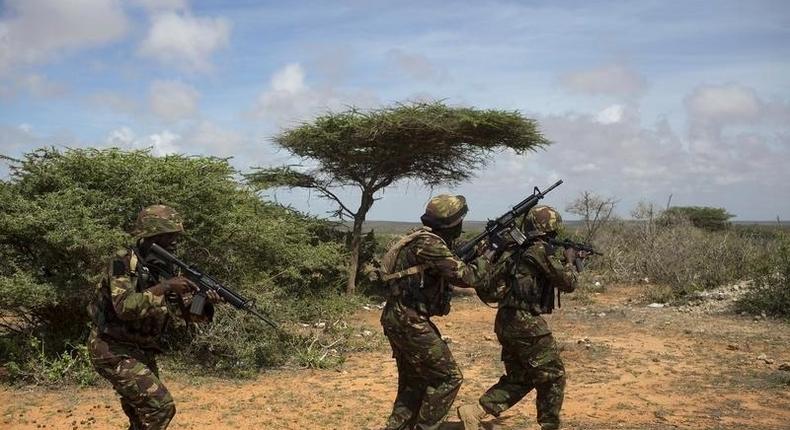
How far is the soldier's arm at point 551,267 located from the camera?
191 inches

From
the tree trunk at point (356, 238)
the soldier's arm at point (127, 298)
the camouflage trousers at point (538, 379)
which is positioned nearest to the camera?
the soldier's arm at point (127, 298)

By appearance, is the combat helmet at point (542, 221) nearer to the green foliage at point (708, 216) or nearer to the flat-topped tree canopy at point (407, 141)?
the flat-topped tree canopy at point (407, 141)

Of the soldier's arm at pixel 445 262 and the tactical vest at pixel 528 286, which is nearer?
the soldier's arm at pixel 445 262

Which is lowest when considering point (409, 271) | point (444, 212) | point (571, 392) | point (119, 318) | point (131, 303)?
point (571, 392)

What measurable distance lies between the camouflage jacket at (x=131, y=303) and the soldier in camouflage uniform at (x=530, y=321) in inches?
88.0

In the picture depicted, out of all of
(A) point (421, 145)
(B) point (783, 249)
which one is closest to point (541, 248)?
(B) point (783, 249)

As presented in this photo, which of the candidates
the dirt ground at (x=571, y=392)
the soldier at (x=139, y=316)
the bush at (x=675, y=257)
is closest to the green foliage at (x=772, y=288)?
the bush at (x=675, y=257)

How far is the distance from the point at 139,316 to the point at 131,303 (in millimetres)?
91

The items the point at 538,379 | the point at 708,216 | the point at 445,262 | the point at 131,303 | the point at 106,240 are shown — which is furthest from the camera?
the point at 708,216

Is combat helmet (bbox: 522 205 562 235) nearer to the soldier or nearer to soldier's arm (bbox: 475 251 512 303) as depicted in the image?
soldier's arm (bbox: 475 251 512 303)

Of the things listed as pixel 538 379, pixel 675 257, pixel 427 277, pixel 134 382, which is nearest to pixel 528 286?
pixel 538 379

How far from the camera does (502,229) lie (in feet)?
17.0

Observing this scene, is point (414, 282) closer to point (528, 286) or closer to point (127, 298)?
point (528, 286)

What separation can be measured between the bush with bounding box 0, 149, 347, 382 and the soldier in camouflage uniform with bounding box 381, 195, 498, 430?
126 inches
